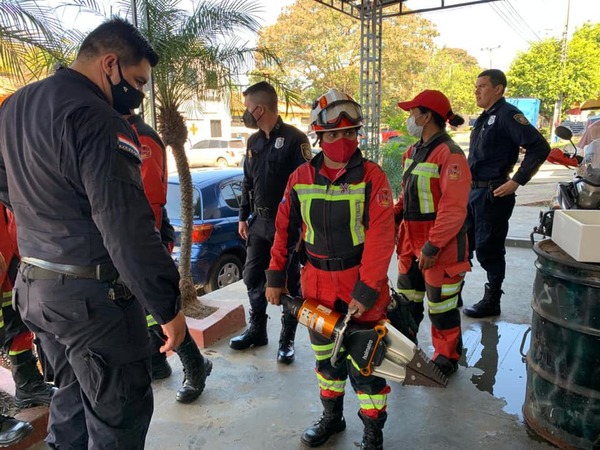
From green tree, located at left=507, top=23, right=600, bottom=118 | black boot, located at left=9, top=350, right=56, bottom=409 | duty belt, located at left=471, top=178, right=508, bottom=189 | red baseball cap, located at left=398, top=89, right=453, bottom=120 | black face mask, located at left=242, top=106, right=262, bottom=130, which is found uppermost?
green tree, located at left=507, top=23, right=600, bottom=118

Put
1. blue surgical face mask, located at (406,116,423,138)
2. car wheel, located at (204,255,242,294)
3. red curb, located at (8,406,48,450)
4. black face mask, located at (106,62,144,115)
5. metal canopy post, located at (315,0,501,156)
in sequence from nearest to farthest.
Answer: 1. black face mask, located at (106,62,144,115)
2. red curb, located at (8,406,48,450)
3. blue surgical face mask, located at (406,116,423,138)
4. car wheel, located at (204,255,242,294)
5. metal canopy post, located at (315,0,501,156)

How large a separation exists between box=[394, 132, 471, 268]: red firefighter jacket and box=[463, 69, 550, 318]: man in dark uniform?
1130 millimetres

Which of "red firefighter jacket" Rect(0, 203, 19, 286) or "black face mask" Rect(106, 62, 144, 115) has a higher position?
"black face mask" Rect(106, 62, 144, 115)

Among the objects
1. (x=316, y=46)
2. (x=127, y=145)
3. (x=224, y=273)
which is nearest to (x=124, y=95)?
(x=127, y=145)

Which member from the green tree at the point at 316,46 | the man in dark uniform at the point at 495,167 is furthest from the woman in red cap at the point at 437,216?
the green tree at the point at 316,46

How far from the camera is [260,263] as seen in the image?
11.5ft

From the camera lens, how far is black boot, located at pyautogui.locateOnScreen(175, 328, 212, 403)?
2.89 meters

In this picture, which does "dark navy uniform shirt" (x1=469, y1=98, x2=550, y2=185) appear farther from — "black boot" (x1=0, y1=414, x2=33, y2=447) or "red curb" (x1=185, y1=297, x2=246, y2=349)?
"black boot" (x1=0, y1=414, x2=33, y2=447)

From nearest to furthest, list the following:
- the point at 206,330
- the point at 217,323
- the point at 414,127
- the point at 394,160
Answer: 1. the point at 414,127
2. the point at 206,330
3. the point at 217,323
4. the point at 394,160

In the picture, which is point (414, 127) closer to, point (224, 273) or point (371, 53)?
point (224, 273)

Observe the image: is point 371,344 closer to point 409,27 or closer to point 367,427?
point 367,427

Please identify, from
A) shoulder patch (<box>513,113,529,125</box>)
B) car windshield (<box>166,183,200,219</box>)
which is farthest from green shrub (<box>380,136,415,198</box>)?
shoulder patch (<box>513,113,529,125</box>)

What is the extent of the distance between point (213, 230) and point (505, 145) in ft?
10.3

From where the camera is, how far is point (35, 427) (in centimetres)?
256
